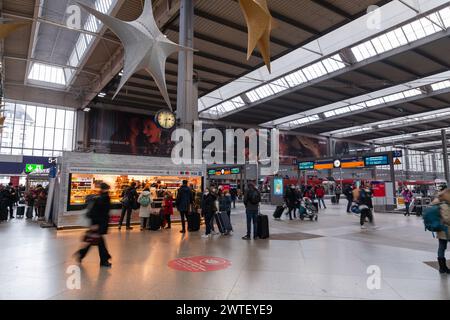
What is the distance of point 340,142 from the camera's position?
48.1 metres

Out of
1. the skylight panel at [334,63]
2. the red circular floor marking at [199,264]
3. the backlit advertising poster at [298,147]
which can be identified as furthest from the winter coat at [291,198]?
the backlit advertising poster at [298,147]

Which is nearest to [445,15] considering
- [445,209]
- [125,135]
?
[445,209]

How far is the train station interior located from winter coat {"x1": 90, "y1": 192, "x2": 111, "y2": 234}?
0.08 feet

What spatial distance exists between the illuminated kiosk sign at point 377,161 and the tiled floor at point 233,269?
10.6 metres

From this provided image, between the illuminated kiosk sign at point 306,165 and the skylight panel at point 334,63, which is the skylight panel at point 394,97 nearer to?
the skylight panel at point 334,63

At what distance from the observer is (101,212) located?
5160mm

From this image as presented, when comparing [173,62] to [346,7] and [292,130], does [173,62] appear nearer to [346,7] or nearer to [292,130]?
[346,7]

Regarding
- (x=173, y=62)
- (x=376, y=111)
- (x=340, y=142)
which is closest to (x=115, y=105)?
(x=173, y=62)

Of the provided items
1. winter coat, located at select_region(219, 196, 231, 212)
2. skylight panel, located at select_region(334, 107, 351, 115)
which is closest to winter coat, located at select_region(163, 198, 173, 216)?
winter coat, located at select_region(219, 196, 231, 212)

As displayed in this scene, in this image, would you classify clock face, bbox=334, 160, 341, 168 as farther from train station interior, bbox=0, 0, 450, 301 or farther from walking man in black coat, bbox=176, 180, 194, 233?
walking man in black coat, bbox=176, 180, 194, 233

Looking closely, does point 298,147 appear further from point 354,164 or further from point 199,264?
point 199,264

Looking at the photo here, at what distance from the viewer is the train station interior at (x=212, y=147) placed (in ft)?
16.1
